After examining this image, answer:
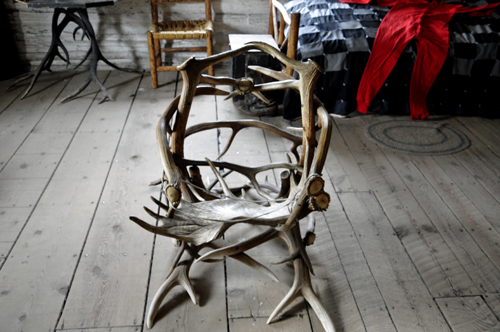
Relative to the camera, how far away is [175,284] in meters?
1.42

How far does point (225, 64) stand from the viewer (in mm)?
3803

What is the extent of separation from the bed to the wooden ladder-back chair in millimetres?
790

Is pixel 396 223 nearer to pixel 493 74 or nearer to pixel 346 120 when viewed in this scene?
pixel 346 120

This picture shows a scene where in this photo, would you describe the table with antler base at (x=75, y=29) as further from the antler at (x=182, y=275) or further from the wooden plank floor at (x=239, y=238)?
the antler at (x=182, y=275)

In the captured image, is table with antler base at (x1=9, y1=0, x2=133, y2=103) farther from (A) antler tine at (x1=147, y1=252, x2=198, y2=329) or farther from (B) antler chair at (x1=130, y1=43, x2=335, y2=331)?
(A) antler tine at (x1=147, y1=252, x2=198, y2=329)

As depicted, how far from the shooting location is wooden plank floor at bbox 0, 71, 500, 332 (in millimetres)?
1403

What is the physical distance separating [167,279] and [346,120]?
1.87m

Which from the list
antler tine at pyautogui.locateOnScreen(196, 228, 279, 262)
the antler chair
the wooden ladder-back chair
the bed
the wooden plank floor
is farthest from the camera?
the wooden ladder-back chair

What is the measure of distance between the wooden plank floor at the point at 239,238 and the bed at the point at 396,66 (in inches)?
10.7

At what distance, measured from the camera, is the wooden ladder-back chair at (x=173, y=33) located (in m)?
3.06

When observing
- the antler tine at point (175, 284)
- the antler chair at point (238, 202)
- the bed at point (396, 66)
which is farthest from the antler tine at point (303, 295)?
the bed at point (396, 66)

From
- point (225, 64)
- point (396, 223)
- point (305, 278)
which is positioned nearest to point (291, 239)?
point (305, 278)

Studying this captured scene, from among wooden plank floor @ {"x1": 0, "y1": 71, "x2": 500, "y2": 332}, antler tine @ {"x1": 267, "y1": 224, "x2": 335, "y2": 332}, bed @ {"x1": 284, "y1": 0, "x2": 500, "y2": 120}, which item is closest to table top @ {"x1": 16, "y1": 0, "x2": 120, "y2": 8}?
wooden plank floor @ {"x1": 0, "y1": 71, "x2": 500, "y2": 332}

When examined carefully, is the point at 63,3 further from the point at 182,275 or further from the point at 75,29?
the point at 182,275
